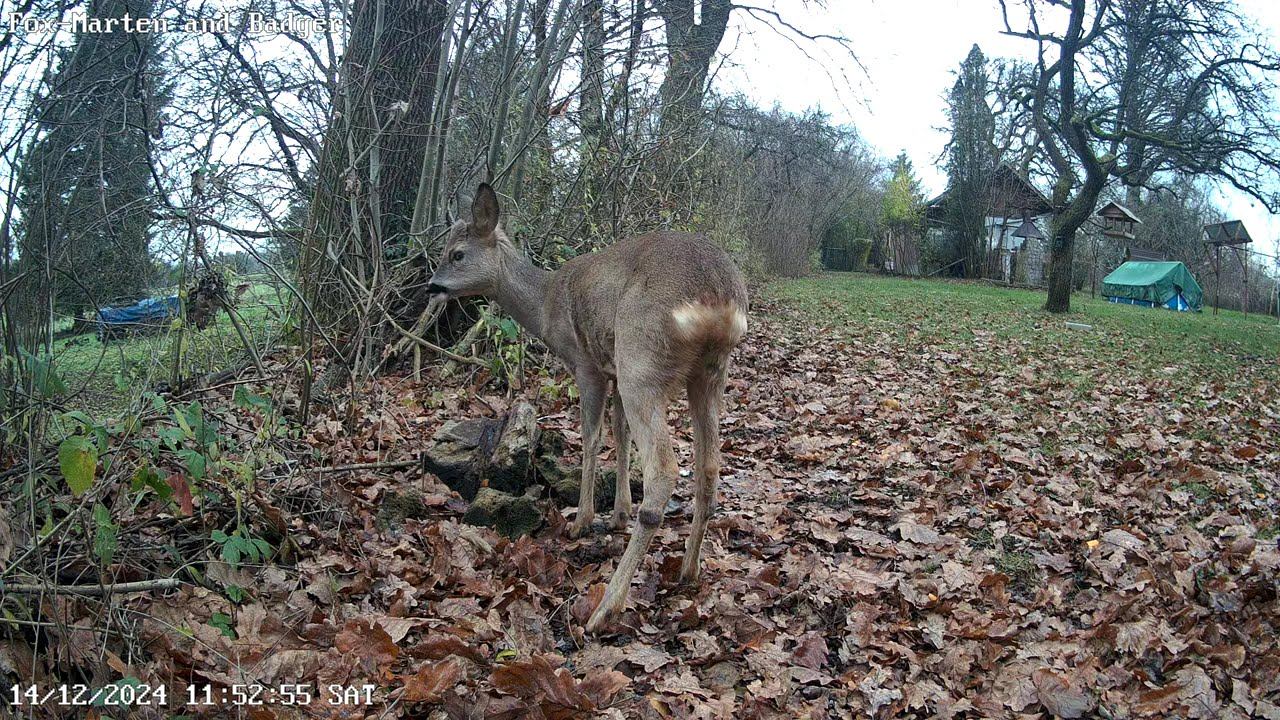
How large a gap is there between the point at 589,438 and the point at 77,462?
2651 millimetres

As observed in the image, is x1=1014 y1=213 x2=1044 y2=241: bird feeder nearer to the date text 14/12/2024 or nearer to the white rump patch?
the white rump patch

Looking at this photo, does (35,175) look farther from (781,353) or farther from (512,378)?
(781,353)

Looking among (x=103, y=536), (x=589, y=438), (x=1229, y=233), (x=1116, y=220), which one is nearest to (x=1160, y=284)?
(x=1229, y=233)

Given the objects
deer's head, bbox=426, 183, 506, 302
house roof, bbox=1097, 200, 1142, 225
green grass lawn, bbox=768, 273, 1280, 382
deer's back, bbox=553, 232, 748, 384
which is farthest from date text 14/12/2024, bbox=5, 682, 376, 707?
house roof, bbox=1097, 200, 1142, 225

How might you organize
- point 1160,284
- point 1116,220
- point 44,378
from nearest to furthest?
point 44,378
point 1160,284
point 1116,220

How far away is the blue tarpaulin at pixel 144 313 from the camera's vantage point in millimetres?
3981

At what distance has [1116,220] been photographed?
1486 inches

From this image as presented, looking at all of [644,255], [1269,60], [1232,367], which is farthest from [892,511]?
[1269,60]

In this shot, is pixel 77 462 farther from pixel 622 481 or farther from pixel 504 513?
pixel 622 481

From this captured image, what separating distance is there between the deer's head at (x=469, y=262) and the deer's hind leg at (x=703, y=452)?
74.2 inches

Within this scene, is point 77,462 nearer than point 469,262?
Yes

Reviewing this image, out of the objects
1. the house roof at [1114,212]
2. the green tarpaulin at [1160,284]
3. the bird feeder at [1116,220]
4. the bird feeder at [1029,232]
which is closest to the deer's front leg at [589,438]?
the green tarpaulin at [1160,284]

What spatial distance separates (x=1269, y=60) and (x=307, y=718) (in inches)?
800

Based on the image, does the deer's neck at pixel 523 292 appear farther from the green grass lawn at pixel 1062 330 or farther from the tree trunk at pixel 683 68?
the green grass lawn at pixel 1062 330
